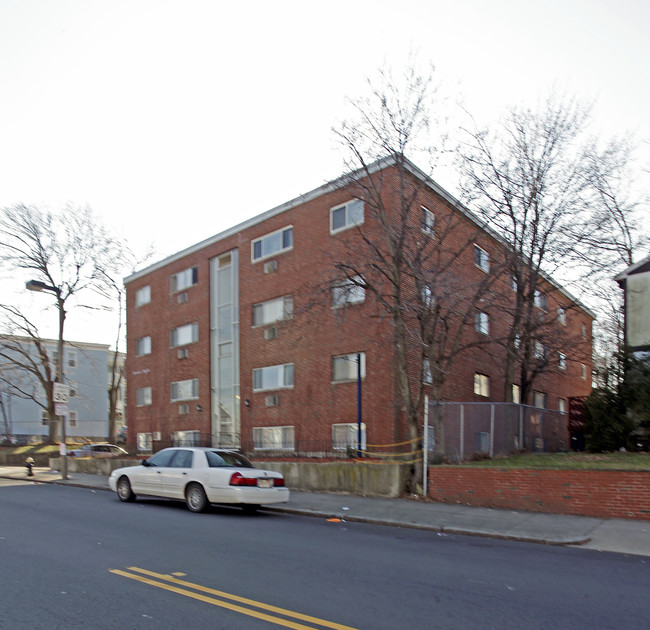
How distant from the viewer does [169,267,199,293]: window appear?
102 feet

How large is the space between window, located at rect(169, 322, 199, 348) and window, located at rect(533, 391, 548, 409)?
662 inches

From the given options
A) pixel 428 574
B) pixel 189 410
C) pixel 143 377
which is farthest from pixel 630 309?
pixel 143 377

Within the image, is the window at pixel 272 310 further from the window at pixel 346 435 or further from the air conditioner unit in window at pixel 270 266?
the window at pixel 346 435

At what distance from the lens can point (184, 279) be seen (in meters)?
31.8

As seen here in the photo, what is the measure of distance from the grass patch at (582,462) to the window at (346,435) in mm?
5361

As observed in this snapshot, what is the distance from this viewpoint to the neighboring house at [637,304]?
70.7 feet

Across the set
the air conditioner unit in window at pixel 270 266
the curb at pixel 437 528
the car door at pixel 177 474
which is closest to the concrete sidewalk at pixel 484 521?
the curb at pixel 437 528

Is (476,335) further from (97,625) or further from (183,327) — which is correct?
(97,625)

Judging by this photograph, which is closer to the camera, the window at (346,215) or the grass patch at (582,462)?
the grass patch at (582,462)

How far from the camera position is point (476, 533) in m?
11.4

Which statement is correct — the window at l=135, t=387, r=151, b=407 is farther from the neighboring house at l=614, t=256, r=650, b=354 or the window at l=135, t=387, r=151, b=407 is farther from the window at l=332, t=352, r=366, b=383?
the neighboring house at l=614, t=256, r=650, b=354

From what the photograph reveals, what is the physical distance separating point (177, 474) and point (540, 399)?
23.5 meters

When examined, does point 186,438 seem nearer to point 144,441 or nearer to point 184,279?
point 144,441

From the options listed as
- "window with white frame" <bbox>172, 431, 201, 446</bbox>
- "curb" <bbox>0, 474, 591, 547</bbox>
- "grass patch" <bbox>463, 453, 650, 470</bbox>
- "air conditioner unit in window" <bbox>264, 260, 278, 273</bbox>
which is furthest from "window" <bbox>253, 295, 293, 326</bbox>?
"curb" <bbox>0, 474, 591, 547</bbox>
